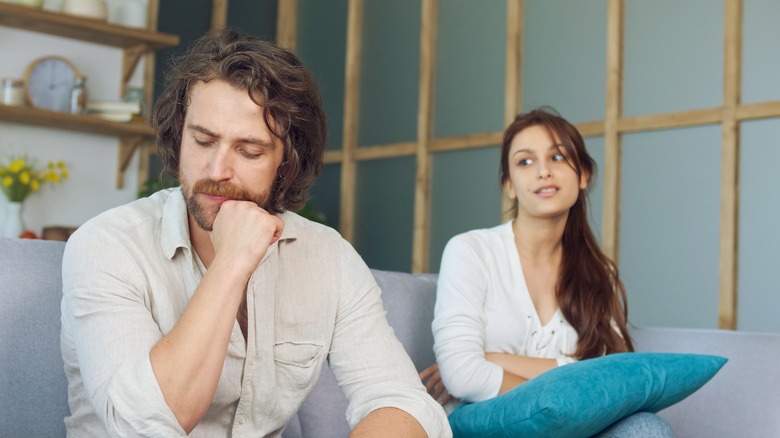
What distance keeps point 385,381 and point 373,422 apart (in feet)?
0.37

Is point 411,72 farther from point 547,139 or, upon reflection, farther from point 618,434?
point 618,434

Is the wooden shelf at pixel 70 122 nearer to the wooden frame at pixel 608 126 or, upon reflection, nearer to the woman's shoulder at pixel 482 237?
the wooden frame at pixel 608 126

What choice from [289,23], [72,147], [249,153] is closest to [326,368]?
[249,153]

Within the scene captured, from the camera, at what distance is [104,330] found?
1.29m

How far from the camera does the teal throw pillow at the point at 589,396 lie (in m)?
1.74

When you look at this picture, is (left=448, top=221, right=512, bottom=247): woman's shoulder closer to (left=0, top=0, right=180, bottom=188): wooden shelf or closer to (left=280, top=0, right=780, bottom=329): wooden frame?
(left=280, top=0, right=780, bottom=329): wooden frame

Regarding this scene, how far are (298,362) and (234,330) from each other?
0.14m

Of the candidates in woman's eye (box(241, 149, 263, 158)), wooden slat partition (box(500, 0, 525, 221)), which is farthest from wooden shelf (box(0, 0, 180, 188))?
woman's eye (box(241, 149, 263, 158))

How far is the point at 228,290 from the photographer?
4.40ft

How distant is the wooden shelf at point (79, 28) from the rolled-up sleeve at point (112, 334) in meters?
3.37

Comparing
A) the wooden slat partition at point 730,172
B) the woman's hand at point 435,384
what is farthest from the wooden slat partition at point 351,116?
the woman's hand at point 435,384

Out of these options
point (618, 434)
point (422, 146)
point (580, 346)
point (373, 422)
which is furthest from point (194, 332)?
point (422, 146)

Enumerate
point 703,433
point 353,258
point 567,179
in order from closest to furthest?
point 353,258
point 703,433
point 567,179

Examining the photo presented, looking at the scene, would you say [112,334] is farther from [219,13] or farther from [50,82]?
[219,13]
